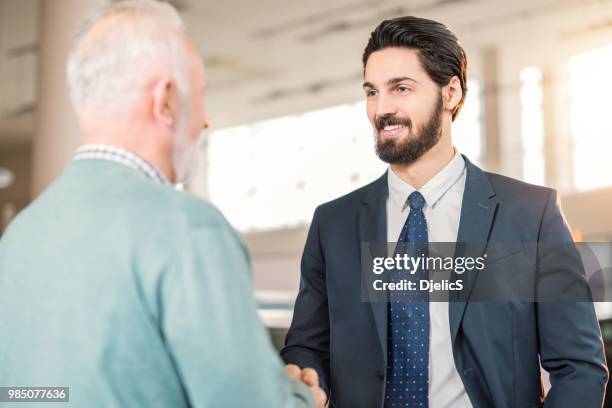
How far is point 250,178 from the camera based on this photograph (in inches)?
675

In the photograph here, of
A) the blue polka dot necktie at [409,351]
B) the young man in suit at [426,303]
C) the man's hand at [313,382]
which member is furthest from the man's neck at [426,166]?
the man's hand at [313,382]

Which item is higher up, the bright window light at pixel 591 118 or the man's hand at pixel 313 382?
the bright window light at pixel 591 118

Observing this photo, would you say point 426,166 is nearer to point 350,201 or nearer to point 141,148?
point 350,201

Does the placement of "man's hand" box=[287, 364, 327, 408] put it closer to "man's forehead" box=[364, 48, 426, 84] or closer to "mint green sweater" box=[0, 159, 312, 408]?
"mint green sweater" box=[0, 159, 312, 408]

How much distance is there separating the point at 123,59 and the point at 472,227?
90 cm

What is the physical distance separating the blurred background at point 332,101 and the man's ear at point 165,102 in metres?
6.66

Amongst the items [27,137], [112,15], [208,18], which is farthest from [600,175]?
[112,15]

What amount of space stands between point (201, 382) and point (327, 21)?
11.1m

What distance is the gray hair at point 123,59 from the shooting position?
3.96 feet

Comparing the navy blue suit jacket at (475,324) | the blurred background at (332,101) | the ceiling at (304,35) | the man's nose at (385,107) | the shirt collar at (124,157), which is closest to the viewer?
the shirt collar at (124,157)

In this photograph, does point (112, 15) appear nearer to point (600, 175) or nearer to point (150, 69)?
point (150, 69)

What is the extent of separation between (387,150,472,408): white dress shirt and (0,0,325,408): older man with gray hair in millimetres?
498

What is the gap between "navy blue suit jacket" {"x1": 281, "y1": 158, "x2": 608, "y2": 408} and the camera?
1.67m

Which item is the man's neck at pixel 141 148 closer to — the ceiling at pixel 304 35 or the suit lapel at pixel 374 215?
the suit lapel at pixel 374 215
